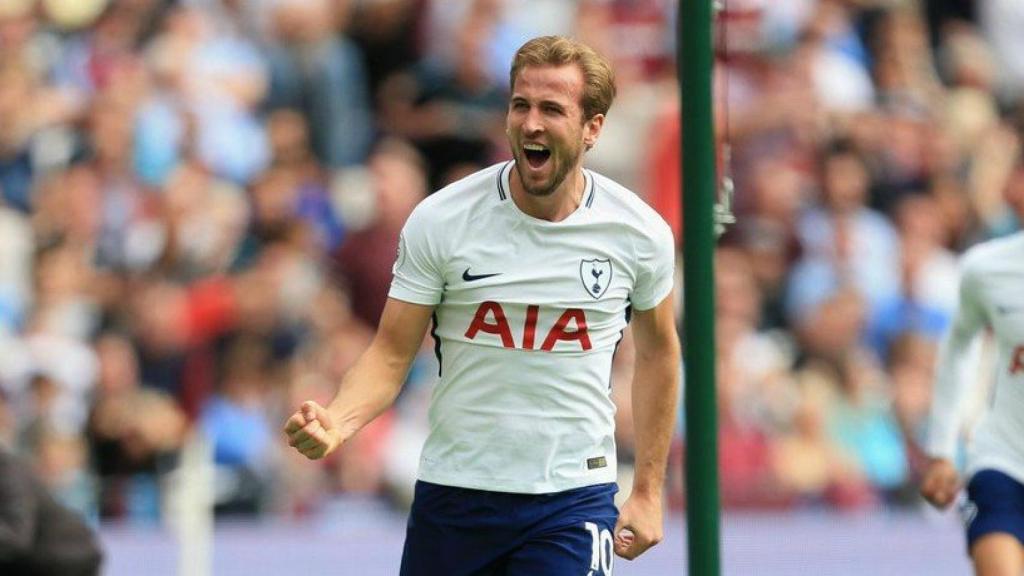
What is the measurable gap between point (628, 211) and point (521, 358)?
55 cm

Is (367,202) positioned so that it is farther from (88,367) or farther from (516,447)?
(516,447)

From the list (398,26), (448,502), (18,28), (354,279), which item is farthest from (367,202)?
(448,502)

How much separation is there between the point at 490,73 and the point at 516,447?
27.3 ft

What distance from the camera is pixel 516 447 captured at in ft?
21.6

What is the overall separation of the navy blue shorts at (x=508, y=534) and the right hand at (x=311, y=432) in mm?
588

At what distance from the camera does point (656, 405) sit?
6.76 meters

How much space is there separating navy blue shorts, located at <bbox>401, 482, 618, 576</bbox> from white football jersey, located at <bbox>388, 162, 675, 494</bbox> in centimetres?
5

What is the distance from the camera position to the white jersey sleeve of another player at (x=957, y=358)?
837 cm

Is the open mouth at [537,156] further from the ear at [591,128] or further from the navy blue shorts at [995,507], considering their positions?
the navy blue shorts at [995,507]

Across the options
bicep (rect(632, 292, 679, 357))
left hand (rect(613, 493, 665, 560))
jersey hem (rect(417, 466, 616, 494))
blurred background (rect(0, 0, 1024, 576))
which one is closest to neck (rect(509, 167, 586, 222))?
bicep (rect(632, 292, 679, 357))

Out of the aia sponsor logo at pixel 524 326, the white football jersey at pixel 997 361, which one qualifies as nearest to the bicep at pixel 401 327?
the aia sponsor logo at pixel 524 326

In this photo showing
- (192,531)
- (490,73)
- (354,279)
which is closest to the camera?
(192,531)

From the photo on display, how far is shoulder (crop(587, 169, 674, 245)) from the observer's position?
6.67 metres

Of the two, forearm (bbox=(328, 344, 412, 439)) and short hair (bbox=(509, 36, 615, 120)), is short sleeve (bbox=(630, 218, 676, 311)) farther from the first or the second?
forearm (bbox=(328, 344, 412, 439))
